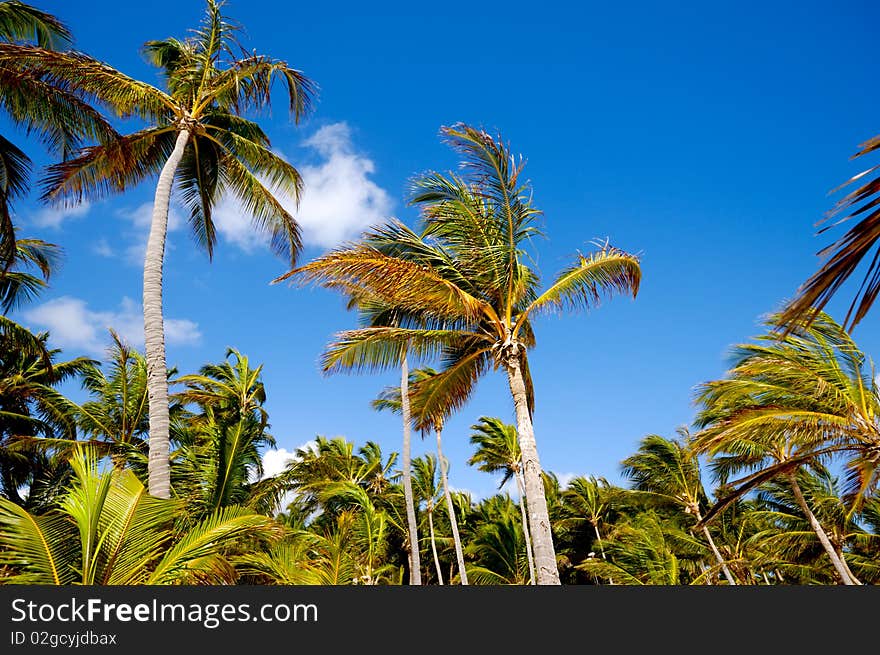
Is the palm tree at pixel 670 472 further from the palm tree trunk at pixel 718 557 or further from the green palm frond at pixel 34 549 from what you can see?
the green palm frond at pixel 34 549

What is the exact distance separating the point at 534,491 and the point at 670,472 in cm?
2146

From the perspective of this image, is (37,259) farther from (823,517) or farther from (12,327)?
(823,517)

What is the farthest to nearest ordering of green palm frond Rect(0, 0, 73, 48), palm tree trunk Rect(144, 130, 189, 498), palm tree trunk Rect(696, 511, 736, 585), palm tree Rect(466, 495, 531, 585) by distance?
palm tree Rect(466, 495, 531, 585) → palm tree trunk Rect(696, 511, 736, 585) → green palm frond Rect(0, 0, 73, 48) → palm tree trunk Rect(144, 130, 189, 498)

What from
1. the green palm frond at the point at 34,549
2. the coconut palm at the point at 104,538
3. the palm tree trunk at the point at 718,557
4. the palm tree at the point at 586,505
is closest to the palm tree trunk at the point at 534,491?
the coconut palm at the point at 104,538

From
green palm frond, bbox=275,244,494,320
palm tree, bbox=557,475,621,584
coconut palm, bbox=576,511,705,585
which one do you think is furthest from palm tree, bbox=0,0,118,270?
palm tree, bbox=557,475,621,584

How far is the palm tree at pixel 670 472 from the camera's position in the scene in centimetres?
2723

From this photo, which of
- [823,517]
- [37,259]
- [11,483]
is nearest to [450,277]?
[37,259]

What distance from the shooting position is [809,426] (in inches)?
412

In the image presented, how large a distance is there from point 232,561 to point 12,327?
13.3 m

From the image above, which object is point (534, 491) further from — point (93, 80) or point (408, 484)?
point (408, 484)

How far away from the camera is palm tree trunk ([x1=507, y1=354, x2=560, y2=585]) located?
27.3 feet

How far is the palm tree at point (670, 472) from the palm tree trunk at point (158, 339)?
24.5 meters

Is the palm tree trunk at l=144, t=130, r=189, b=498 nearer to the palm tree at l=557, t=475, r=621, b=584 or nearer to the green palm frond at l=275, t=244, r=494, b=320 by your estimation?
the green palm frond at l=275, t=244, r=494, b=320

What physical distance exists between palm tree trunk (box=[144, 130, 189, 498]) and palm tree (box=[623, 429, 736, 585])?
24527mm
